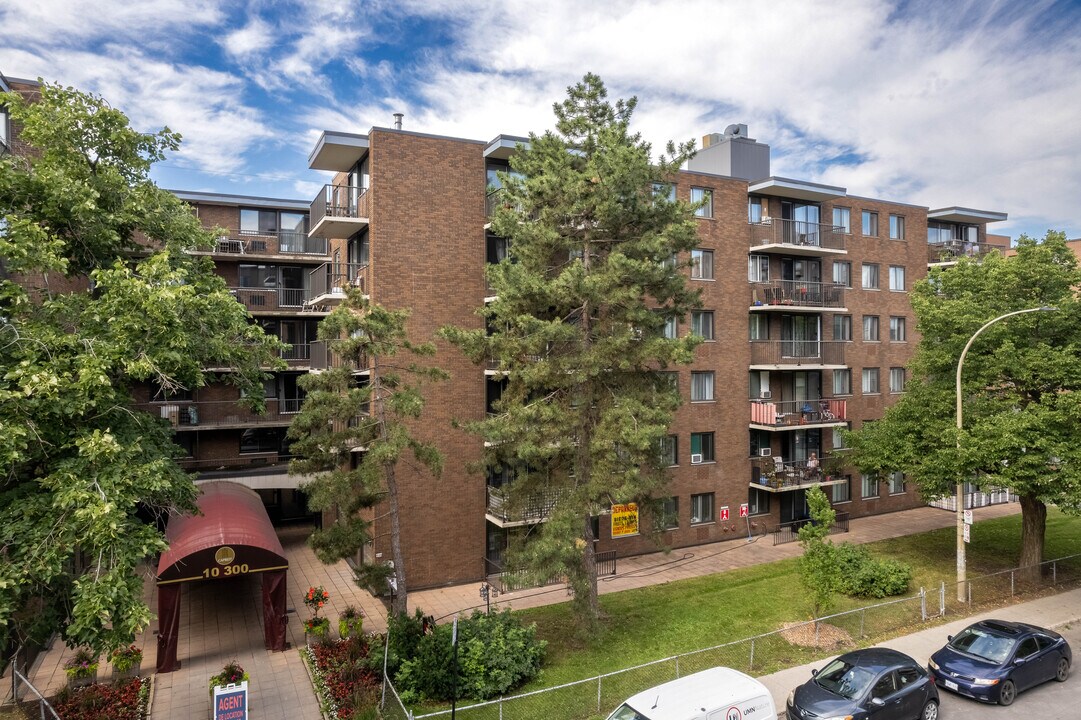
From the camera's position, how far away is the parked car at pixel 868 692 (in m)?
13.4

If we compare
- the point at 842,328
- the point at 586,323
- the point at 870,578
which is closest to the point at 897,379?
the point at 842,328

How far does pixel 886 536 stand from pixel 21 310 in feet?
103

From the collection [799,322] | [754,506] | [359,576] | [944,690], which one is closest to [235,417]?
[359,576]

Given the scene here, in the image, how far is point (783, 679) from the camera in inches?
628

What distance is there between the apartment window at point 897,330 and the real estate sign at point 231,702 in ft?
109

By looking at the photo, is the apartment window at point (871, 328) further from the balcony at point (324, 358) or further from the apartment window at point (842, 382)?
the balcony at point (324, 358)

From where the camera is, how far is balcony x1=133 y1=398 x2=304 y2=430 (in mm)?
29906

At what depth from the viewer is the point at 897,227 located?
35094 millimetres

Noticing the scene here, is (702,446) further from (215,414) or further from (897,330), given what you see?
(215,414)

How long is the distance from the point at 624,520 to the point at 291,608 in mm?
12234

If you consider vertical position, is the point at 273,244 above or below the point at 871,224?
below

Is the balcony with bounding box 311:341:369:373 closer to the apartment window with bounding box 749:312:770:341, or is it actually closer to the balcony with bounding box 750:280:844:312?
the balcony with bounding box 750:280:844:312

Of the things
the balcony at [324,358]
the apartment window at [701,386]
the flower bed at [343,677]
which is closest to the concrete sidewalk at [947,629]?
the flower bed at [343,677]

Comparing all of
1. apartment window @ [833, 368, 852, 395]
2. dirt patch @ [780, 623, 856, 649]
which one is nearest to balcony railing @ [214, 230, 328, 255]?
apartment window @ [833, 368, 852, 395]
